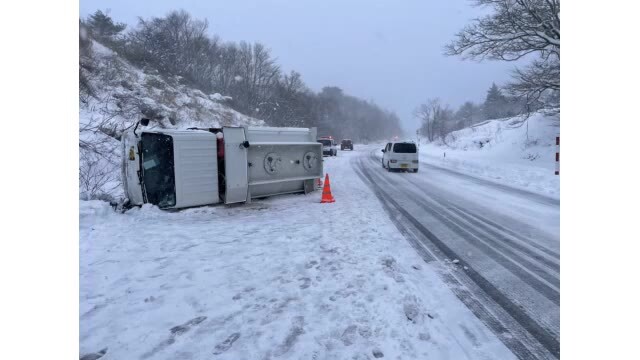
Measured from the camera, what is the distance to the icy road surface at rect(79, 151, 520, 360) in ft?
10.2

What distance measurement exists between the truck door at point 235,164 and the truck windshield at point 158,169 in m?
1.28

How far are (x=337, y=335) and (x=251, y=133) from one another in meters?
7.08

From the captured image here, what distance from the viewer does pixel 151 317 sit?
358 cm

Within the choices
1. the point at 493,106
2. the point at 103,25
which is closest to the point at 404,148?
the point at 103,25

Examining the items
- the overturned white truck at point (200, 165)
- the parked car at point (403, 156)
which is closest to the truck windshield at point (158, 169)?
the overturned white truck at point (200, 165)

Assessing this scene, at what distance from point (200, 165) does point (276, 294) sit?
5.09 m

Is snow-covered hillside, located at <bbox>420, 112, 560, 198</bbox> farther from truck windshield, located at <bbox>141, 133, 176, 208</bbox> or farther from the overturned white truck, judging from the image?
truck windshield, located at <bbox>141, 133, 176, 208</bbox>

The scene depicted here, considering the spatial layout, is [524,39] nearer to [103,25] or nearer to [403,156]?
[403,156]

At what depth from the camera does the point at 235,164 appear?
29.1ft

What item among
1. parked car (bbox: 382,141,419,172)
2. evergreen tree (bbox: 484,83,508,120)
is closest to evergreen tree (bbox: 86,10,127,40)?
parked car (bbox: 382,141,419,172)

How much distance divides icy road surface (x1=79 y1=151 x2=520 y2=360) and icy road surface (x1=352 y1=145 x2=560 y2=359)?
0.19ft

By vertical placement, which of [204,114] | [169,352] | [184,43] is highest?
[184,43]

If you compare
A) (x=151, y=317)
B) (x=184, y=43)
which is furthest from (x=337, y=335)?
(x=184, y=43)

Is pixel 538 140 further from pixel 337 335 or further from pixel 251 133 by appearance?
pixel 337 335
